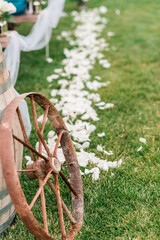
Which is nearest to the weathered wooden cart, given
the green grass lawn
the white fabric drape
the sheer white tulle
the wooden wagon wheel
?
the wooden wagon wheel

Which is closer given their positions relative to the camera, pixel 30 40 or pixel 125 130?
pixel 125 130

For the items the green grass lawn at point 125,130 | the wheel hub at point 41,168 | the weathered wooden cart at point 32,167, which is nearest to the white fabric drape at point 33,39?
the green grass lawn at point 125,130

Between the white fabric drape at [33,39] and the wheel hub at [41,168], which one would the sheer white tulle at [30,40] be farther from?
the wheel hub at [41,168]

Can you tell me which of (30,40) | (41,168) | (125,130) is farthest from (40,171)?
(30,40)

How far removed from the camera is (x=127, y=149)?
2629 millimetres

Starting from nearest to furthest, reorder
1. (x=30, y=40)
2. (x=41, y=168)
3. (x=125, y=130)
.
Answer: (x=41, y=168), (x=125, y=130), (x=30, y=40)

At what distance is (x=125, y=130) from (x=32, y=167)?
1.40 metres

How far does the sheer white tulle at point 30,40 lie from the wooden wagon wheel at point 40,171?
1.72ft

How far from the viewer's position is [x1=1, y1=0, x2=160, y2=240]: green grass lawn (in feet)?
6.23

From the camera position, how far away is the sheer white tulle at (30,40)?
2988 mm

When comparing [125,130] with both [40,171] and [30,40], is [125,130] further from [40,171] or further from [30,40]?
[30,40]

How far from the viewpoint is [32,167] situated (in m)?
1.75

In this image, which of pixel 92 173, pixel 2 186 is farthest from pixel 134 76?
pixel 2 186

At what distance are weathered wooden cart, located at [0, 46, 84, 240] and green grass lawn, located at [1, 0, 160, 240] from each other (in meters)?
0.14
